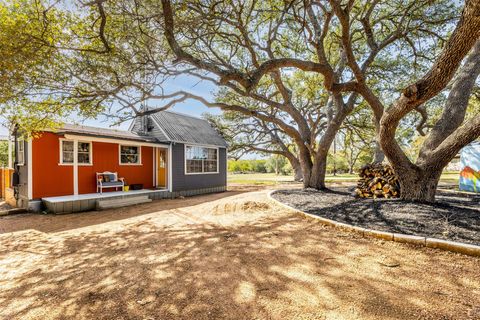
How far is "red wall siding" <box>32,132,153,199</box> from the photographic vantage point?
26.4 feet

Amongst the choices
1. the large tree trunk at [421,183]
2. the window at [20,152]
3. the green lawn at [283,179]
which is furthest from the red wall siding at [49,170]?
the green lawn at [283,179]

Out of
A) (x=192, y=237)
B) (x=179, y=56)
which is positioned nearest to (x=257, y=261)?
(x=192, y=237)

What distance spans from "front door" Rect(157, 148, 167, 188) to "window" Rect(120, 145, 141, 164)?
3.48 ft

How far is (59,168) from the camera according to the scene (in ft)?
28.1

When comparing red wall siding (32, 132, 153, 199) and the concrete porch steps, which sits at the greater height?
red wall siding (32, 132, 153, 199)

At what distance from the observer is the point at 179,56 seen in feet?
17.3

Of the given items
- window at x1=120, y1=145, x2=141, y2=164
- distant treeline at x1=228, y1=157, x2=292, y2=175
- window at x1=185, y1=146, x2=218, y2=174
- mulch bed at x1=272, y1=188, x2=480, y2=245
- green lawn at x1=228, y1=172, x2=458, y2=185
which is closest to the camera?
mulch bed at x1=272, y1=188, x2=480, y2=245

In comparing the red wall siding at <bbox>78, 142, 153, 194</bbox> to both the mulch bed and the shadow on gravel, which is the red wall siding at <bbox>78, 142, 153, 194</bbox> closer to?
the shadow on gravel

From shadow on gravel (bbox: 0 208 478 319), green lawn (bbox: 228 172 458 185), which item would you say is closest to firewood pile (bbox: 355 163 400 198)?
shadow on gravel (bbox: 0 208 478 319)

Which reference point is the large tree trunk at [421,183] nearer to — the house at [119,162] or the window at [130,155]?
the house at [119,162]

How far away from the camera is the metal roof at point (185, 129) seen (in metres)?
11.7

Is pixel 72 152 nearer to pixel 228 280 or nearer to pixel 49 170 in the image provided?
pixel 49 170

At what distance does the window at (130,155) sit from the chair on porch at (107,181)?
2.90ft

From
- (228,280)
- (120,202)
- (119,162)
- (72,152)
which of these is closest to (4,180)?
(72,152)
